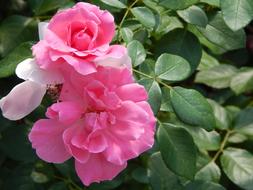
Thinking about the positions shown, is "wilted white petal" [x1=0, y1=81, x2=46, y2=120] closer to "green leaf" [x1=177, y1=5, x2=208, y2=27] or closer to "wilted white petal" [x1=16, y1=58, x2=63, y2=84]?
Result: "wilted white petal" [x1=16, y1=58, x2=63, y2=84]

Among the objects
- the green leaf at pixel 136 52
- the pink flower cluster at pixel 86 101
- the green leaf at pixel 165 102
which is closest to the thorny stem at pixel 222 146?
the green leaf at pixel 165 102

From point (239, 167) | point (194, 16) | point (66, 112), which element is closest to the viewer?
point (66, 112)

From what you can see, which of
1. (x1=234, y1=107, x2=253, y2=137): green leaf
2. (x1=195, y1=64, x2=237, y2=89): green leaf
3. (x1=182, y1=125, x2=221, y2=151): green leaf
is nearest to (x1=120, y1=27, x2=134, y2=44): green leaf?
(x1=182, y1=125, x2=221, y2=151): green leaf

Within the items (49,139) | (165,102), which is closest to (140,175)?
(165,102)

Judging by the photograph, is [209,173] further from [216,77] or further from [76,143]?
[76,143]

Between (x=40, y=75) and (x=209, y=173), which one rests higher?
(x=40, y=75)

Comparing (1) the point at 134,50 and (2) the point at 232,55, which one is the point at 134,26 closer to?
(1) the point at 134,50

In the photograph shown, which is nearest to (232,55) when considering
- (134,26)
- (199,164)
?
→ (199,164)
